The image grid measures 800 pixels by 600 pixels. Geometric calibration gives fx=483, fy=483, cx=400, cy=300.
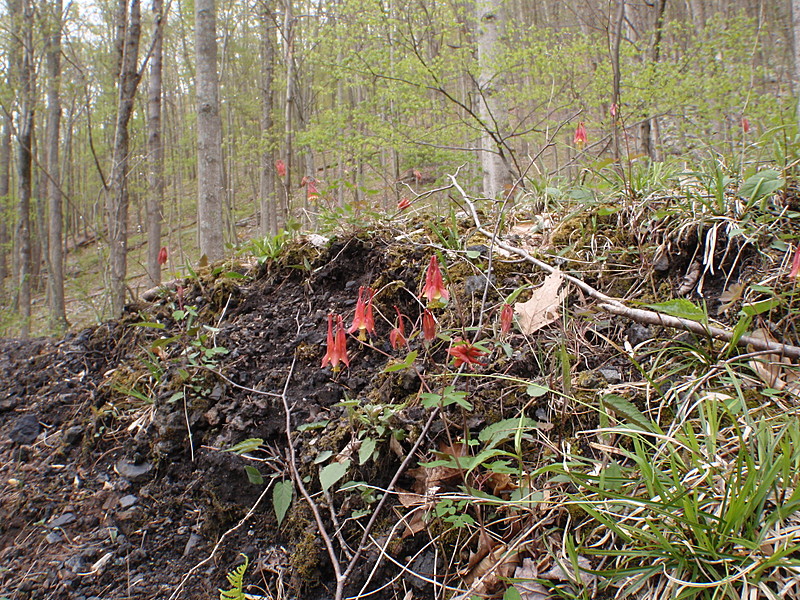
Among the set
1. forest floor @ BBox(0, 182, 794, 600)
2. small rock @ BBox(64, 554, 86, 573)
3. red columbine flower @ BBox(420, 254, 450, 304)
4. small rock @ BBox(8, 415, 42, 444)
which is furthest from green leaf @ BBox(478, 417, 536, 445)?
small rock @ BBox(8, 415, 42, 444)

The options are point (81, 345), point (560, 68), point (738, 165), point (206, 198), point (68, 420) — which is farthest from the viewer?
point (560, 68)

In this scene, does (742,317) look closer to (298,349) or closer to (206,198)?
(298,349)

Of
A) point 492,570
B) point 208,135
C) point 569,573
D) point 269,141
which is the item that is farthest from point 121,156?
point 269,141

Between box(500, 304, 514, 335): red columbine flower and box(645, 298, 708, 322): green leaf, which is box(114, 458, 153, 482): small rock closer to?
box(500, 304, 514, 335): red columbine flower

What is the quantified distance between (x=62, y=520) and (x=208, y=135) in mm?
4324

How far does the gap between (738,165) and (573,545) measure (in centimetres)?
170

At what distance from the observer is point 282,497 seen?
142cm

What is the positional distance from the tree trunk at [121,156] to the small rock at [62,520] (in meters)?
2.75

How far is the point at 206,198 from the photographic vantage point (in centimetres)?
506

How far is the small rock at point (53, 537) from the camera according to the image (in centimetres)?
158

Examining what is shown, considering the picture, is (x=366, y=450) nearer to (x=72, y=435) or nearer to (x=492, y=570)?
(x=492, y=570)

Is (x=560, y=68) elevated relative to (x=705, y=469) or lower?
elevated

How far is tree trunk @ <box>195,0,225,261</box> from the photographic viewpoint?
198 inches

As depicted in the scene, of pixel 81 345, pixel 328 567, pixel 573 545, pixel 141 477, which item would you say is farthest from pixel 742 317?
pixel 81 345
